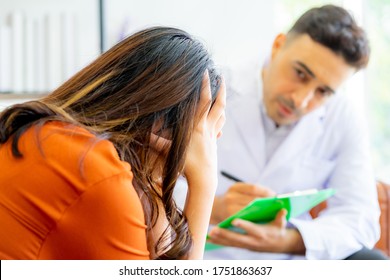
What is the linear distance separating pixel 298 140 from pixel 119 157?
2.65 feet

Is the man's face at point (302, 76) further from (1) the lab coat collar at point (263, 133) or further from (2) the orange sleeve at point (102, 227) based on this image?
(2) the orange sleeve at point (102, 227)

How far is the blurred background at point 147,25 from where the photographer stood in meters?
1.70

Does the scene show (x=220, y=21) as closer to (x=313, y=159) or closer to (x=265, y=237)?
(x=313, y=159)

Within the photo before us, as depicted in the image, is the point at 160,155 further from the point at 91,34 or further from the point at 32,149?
the point at 91,34

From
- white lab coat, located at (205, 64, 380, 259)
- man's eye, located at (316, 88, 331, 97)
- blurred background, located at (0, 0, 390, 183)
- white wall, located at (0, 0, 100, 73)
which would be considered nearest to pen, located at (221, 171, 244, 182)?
white lab coat, located at (205, 64, 380, 259)

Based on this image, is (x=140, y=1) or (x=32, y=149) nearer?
(x=32, y=149)

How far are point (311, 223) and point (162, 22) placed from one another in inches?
33.9

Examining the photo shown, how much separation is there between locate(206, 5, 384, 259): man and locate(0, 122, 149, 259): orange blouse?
0.59 m

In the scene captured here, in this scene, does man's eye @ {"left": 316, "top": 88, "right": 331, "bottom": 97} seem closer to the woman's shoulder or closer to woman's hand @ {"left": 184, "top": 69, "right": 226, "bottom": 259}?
woman's hand @ {"left": 184, "top": 69, "right": 226, "bottom": 259}

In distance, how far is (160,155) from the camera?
0.72m

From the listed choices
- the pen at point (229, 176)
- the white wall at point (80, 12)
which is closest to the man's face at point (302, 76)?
the pen at point (229, 176)

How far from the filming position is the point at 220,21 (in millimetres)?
1870

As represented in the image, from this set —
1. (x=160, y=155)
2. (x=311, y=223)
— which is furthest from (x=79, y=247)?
(x=311, y=223)

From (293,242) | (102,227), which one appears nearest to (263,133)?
(293,242)
